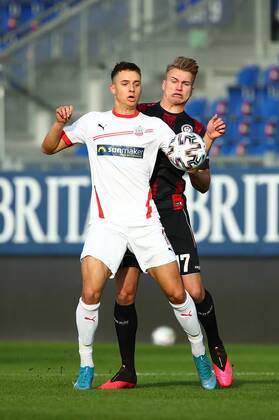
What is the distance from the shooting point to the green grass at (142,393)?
291 inches

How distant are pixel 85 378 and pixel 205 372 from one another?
83 cm

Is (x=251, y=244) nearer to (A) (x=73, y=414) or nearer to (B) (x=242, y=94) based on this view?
(B) (x=242, y=94)

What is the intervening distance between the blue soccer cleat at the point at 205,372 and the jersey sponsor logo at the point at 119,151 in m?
1.43

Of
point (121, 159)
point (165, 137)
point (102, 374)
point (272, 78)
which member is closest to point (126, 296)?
point (121, 159)

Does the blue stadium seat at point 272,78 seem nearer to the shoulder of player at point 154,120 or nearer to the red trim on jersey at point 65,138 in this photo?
the shoulder of player at point 154,120

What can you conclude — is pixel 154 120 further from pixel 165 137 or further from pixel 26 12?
pixel 26 12

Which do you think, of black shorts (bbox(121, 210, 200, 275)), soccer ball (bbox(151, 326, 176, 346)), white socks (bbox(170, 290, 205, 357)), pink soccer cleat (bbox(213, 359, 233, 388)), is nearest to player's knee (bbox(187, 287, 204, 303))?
black shorts (bbox(121, 210, 200, 275))

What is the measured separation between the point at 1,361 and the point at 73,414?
544 cm

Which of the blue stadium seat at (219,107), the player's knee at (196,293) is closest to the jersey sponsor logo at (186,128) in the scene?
the player's knee at (196,293)

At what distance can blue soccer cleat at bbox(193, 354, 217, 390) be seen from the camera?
8.84 metres

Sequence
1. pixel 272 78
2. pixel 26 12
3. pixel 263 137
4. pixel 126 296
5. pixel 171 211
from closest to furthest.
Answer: pixel 126 296
pixel 171 211
pixel 263 137
pixel 272 78
pixel 26 12

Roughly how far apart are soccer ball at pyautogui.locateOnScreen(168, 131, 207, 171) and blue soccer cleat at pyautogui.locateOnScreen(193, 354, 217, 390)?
1290mm

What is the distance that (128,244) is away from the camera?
8609 millimetres

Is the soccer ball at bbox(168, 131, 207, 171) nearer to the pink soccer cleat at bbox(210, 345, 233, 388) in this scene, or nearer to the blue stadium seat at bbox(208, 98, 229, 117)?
the pink soccer cleat at bbox(210, 345, 233, 388)
